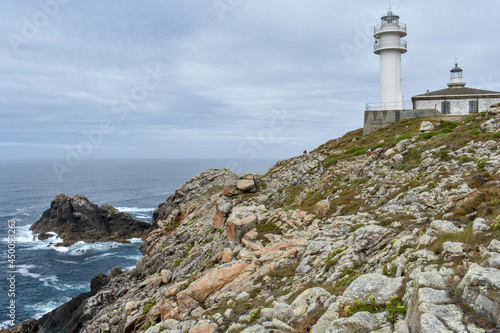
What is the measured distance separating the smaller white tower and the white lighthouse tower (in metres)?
11.7

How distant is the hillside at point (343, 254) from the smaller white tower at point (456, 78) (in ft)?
89.3

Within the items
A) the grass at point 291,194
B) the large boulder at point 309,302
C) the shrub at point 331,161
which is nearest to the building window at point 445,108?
the shrub at point 331,161

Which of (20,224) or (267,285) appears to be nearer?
(267,285)

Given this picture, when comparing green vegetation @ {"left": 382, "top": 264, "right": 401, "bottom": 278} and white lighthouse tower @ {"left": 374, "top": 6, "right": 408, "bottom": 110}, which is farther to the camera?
white lighthouse tower @ {"left": 374, "top": 6, "right": 408, "bottom": 110}

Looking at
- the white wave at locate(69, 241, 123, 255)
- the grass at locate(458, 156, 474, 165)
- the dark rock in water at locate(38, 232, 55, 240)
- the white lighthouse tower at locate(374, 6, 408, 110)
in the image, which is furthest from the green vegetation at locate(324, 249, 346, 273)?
Result: the dark rock in water at locate(38, 232, 55, 240)

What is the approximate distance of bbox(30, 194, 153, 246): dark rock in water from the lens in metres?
62.8

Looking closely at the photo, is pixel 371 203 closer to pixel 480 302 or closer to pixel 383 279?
pixel 383 279

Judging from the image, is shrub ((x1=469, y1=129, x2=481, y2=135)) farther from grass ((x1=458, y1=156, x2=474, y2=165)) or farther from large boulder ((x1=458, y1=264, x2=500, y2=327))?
large boulder ((x1=458, y1=264, x2=500, y2=327))

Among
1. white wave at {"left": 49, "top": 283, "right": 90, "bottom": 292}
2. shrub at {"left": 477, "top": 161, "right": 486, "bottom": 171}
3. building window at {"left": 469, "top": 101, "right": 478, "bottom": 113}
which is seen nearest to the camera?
shrub at {"left": 477, "top": 161, "right": 486, "bottom": 171}

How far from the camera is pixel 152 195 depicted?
112m

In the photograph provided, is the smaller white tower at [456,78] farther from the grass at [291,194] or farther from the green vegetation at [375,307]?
the green vegetation at [375,307]

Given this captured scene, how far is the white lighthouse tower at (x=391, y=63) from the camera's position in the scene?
4391 centimetres

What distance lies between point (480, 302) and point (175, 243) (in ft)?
80.8

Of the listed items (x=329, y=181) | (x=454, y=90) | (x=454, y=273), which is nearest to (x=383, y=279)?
(x=454, y=273)
